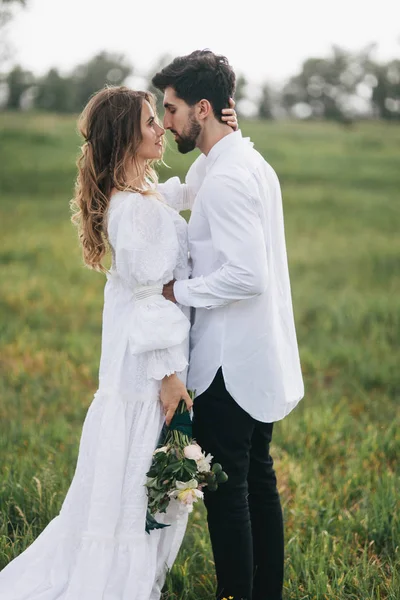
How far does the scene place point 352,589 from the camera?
11.8 ft

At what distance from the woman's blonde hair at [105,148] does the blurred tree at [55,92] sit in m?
41.4

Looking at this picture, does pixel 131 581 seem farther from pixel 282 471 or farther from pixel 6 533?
pixel 282 471

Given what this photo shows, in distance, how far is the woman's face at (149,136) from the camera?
321cm


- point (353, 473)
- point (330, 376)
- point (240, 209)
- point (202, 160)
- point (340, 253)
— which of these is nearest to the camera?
point (240, 209)

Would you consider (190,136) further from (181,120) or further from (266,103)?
(266,103)

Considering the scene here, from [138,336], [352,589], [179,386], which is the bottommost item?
[352,589]

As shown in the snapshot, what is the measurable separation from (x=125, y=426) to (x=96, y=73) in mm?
41336

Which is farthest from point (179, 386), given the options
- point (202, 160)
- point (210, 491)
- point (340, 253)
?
point (340, 253)

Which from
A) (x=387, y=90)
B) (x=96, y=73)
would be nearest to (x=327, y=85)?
(x=387, y=90)

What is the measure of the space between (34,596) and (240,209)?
181cm

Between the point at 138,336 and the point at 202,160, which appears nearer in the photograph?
the point at 138,336

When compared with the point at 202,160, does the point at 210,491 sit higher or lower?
lower

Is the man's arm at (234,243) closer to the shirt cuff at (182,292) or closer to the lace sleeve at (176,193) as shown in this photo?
the shirt cuff at (182,292)

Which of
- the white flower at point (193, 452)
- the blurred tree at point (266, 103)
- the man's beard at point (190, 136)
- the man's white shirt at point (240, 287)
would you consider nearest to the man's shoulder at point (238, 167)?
the man's white shirt at point (240, 287)
